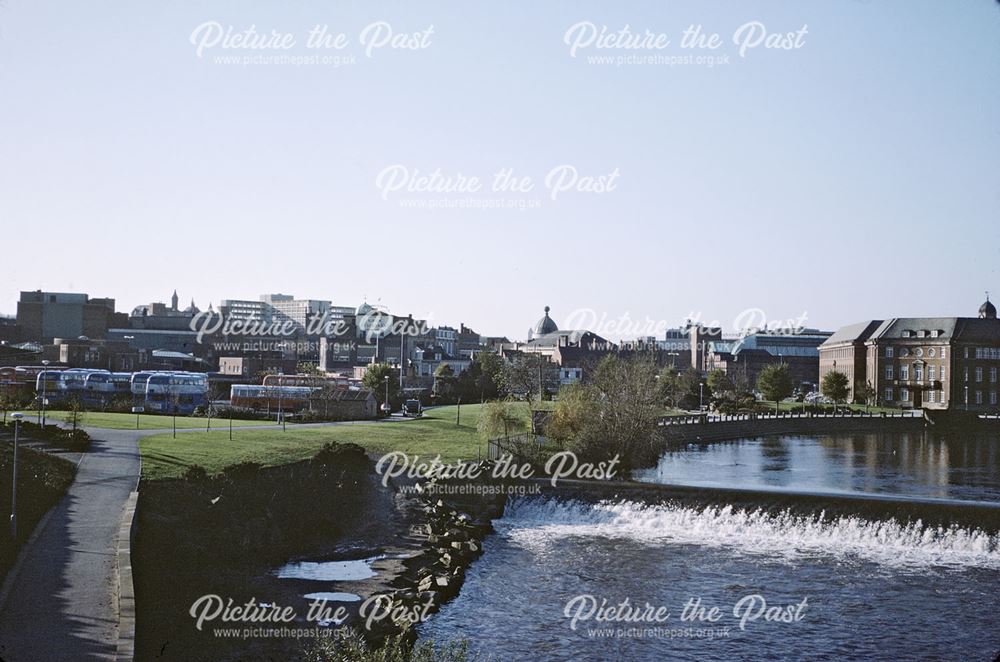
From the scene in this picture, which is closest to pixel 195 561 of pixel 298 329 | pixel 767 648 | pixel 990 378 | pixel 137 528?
pixel 137 528

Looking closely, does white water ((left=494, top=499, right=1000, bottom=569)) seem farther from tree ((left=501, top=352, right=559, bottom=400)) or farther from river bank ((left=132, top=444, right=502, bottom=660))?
tree ((left=501, top=352, right=559, bottom=400))

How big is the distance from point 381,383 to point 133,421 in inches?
1143

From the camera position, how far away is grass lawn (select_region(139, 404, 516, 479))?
35812 mm

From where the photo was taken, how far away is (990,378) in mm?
99375

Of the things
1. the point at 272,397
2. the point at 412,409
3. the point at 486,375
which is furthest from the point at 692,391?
the point at 272,397

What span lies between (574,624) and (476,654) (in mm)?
3835

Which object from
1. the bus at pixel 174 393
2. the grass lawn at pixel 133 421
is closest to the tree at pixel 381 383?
the bus at pixel 174 393

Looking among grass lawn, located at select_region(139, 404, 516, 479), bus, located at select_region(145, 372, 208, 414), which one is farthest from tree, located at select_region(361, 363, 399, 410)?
bus, located at select_region(145, 372, 208, 414)

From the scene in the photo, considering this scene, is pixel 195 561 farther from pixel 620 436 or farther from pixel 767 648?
pixel 620 436

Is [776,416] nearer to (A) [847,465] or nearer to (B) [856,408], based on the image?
(B) [856,408]

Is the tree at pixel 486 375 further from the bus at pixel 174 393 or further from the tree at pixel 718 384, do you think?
the bus at pixel 174 393

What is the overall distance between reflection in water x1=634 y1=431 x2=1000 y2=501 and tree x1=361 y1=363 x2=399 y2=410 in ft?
81.2

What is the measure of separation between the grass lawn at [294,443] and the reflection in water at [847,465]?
39.1 ft

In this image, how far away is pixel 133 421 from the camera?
49562 millimetres
